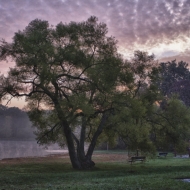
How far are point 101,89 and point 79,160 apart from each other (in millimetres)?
6661

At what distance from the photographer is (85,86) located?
25.1 m

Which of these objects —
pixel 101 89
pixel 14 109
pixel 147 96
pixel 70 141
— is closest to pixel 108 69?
pixel 101 89

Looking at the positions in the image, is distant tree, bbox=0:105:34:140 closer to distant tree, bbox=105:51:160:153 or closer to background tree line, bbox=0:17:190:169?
background tree line, bbox=0:17:190:169

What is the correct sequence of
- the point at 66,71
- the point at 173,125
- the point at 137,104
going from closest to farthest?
1. the point at 137,104
2. the point at 66,71
3. the point at 173,125

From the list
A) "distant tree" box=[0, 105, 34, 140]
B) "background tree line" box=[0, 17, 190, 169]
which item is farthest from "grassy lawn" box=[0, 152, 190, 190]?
"distant tree" box=[0, 105, 34, 140]

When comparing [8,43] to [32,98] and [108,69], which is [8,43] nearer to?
[32,98]

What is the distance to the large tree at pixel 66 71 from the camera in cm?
2267

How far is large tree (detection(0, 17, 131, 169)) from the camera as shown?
22672 millimetres

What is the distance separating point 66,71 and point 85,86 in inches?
78.6

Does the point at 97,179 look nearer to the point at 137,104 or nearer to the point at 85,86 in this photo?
the point at 137,104

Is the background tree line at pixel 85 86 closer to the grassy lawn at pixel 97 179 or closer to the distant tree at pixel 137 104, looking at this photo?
the distant tree at pixel 137 104

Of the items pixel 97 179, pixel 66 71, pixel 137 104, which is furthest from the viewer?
pixel 66 71

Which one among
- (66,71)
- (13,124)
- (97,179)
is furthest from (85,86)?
(13,124)

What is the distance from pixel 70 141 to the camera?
25516 mm
